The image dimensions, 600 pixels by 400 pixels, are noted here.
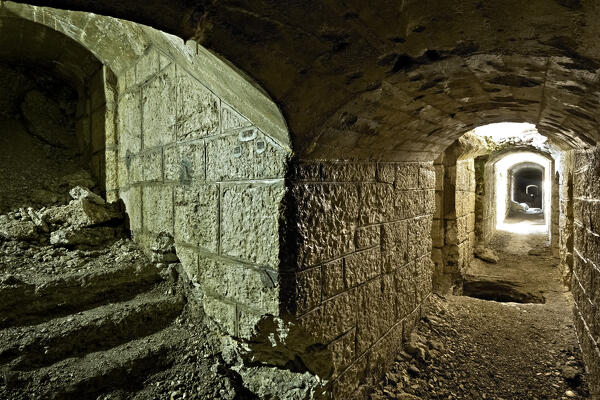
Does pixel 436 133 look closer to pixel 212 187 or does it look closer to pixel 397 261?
pixel 397 261

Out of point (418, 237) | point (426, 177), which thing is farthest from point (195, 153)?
point (426, 177)

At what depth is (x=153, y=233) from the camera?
260cm

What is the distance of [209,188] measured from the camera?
2.04 meters

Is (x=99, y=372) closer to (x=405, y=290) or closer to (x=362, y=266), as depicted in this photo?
(x=362, y=266)

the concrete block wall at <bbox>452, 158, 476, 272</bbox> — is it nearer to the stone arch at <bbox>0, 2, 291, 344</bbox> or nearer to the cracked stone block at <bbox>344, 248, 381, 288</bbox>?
the cracked stone block at <bbox>344, 248, 381, 288</bbox>

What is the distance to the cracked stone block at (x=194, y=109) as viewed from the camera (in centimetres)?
200

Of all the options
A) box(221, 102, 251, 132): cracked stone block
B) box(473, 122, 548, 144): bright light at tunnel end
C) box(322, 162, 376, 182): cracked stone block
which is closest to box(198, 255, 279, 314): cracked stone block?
box(322, 162, 376, 182): cracked stone block

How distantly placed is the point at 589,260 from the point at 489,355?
108 cm

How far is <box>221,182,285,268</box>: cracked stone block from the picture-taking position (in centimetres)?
171

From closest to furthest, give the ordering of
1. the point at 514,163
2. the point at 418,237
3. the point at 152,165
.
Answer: the point at 152,165 → the point at 418,237 → the point at 514,163

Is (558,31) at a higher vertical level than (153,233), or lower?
higher

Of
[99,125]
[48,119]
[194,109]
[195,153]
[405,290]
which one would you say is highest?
[48,119]

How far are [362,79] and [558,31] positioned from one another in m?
0.68

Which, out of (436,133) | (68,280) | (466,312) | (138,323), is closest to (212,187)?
(138,323)
